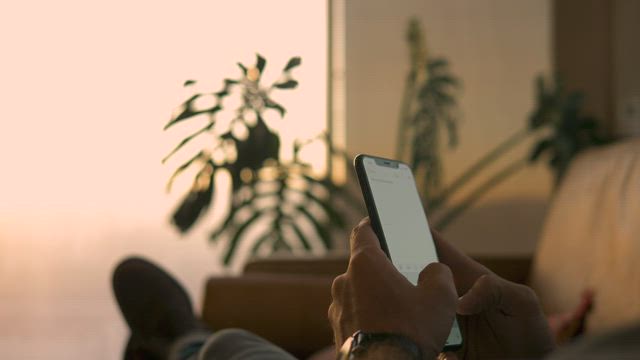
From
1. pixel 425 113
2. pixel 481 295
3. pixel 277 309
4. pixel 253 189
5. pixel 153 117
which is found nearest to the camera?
pixel 481 295

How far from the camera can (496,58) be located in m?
3.25

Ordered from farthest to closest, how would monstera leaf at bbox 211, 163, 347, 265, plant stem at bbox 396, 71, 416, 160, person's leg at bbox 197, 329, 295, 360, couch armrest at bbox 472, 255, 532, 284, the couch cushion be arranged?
plant stem at bbox 396, 71, 416, 160 → monstera leaf at bbox 211, 163, 347, 265 → couch armrest at bbox 472, 255, 532, 284 → the couch cushion → person's leg at bbox 197, 329, 295, 360

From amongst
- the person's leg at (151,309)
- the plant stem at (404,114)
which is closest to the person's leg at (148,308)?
the person's leg at (151,309)

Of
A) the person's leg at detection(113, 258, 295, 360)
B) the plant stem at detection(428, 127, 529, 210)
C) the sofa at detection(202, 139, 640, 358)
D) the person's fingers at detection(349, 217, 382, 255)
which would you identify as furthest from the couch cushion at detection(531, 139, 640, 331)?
the plant stem at detection(428, 127, 529, 210)

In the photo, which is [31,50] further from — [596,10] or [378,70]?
[596,10]

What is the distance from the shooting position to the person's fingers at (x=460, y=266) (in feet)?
2.33

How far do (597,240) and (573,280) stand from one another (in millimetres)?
81

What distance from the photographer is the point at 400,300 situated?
0.55m

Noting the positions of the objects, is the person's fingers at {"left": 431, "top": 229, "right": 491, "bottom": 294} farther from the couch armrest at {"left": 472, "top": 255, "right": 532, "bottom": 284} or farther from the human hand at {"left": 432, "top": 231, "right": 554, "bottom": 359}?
the couch armrest at {"left": 472, "top": 255, "right": 532, "bottom": 284}

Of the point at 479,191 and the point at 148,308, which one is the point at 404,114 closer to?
the point at 479,191

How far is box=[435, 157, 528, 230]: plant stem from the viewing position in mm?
2924

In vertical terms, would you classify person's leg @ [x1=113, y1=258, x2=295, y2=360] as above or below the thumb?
below

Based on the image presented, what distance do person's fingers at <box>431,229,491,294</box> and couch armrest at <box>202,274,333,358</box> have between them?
2.59 ft

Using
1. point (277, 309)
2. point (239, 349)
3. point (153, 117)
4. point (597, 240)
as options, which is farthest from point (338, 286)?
point (153, 117)
